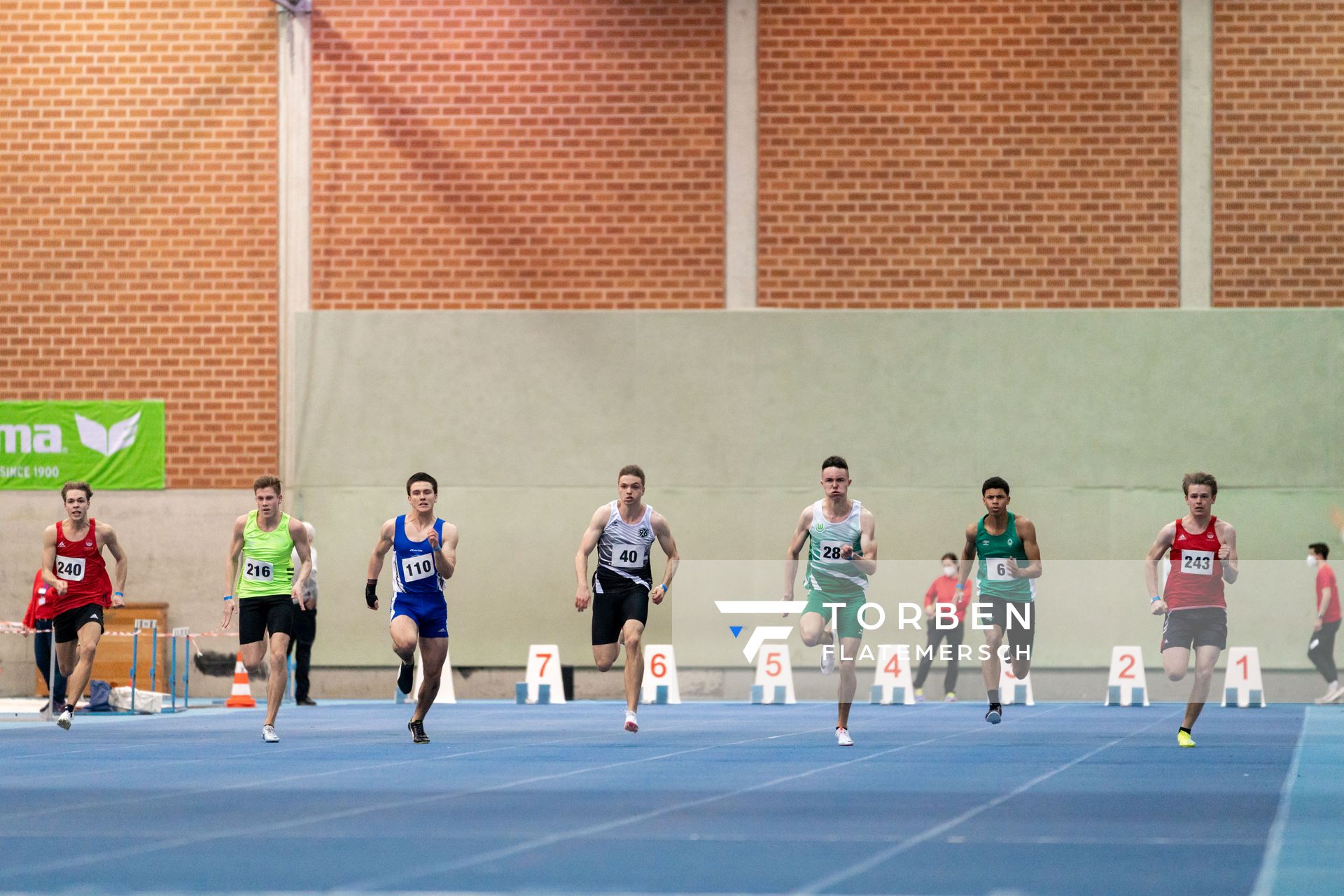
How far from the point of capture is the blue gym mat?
7160mm

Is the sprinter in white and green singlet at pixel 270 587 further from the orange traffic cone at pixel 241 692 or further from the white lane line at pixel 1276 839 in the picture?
the orange traffic cone at pixel 241 692

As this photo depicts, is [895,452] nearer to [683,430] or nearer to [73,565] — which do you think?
[683,430]

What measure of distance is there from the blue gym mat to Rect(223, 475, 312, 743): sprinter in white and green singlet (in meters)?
0.70

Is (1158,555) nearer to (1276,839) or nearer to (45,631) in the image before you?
(1276,839)

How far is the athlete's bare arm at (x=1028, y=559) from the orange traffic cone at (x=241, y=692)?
35.8 ft

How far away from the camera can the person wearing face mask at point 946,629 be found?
25.0m

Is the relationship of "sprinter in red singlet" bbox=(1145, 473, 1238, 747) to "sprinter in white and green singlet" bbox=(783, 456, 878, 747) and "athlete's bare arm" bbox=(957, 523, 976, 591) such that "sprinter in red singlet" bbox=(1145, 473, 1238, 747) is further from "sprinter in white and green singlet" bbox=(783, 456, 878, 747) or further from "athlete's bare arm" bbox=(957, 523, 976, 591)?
"sprinter in white and green singlet" bbox=(783, 456, 878, 747)

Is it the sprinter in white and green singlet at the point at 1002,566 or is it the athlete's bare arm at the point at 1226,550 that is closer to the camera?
the athlete's bare arm at the point at 1226,550

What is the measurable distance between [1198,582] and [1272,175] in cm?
1228

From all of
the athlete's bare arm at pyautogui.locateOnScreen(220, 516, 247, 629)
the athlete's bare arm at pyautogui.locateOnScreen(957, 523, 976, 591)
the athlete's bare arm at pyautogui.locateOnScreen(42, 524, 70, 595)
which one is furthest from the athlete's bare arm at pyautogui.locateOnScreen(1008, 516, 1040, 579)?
the athlete's bare arm at pyautogui.locateOnScreen(42, 524, 70, 595)

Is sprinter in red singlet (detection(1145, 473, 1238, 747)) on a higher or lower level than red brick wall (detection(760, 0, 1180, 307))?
lower

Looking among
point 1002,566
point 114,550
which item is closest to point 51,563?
point 114,550

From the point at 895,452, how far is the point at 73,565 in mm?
11845

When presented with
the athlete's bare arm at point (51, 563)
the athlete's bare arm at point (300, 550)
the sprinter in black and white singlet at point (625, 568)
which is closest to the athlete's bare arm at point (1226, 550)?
the sprinter in black and white singlet at point (625, 568)
